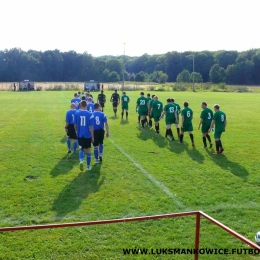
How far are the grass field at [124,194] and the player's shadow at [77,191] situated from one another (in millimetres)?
22

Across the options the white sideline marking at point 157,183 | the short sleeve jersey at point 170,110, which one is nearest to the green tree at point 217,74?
the short sleeve jersey at point 170,110

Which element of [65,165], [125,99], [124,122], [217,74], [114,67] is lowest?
[65,165]

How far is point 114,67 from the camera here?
11494 centimetres

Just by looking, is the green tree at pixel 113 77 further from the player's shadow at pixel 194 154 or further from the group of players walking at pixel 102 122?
the player's shadow at pixel 194 154

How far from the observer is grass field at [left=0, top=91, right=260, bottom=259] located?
5.39 meters

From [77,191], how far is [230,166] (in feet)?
16.7

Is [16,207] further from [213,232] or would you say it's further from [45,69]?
[45,69]

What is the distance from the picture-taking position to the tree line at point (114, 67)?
345 ft

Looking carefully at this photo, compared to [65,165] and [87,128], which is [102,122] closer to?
[87,128]

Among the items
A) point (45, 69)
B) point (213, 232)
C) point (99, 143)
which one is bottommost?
point (213, 232)

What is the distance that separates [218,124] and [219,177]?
311 centimetres

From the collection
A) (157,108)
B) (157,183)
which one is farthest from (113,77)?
(157,183)

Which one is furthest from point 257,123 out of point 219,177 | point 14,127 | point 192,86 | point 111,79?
point 111,79

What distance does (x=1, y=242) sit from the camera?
538 centimetres
